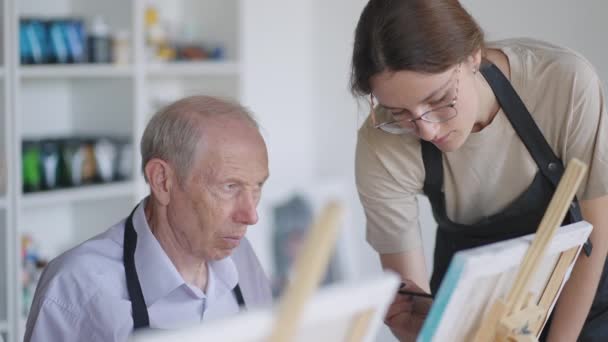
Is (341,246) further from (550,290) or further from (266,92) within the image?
(550,290)

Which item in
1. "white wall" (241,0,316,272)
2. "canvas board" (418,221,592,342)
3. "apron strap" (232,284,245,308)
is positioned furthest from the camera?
"white wall" (241,0,316,272)

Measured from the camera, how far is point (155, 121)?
168cm

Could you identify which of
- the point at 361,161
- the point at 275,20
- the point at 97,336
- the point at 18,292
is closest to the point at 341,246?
the point at 275,20

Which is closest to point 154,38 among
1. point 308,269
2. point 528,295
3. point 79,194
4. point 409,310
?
point 79,194

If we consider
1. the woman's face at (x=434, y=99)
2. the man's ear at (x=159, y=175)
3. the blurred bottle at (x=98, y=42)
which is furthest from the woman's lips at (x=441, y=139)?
the blurred bottle at (x=98, y=42)

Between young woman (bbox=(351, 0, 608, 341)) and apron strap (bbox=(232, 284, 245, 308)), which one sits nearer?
young woman (bbox=(351, 0, 608, 341))

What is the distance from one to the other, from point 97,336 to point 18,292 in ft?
5.10

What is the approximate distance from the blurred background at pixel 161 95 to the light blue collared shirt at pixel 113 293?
24.6 inches

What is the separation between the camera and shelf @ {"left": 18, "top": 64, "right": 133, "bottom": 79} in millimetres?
2998

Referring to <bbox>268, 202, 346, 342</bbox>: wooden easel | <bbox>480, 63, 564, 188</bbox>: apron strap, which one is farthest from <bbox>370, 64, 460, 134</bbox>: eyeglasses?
<bbox>268, 202, 346, 342</bbox>: wooden easel

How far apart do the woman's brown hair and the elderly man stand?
0.30 meters

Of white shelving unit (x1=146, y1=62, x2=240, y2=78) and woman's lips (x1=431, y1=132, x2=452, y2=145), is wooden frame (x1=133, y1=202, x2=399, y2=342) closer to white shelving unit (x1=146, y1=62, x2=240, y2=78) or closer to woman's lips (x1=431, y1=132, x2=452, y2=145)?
woman's lips (x1=431, y1=132, x2=452, y2=145)

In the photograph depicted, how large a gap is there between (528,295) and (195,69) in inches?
97.2

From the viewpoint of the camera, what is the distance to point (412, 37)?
1.47 m
